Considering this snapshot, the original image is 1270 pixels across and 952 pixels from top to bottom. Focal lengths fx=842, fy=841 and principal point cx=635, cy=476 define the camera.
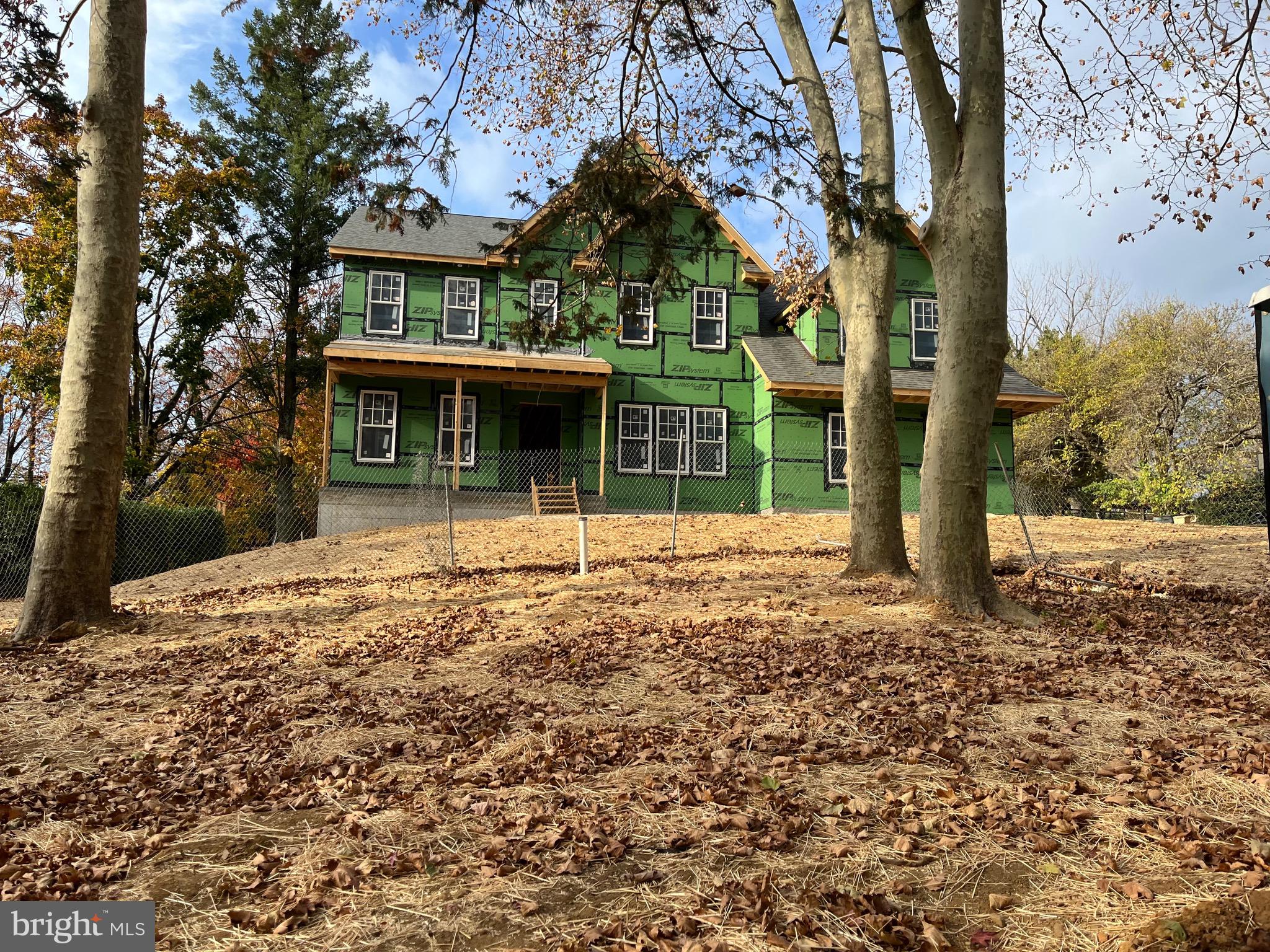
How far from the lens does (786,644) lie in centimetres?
665

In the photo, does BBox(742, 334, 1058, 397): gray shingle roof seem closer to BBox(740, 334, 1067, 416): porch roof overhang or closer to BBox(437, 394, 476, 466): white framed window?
BBox(740, 334, 1067, 416): porch roof overhang

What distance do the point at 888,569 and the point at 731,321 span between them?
13.2 meters

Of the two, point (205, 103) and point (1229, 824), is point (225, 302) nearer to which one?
point (205, 103)

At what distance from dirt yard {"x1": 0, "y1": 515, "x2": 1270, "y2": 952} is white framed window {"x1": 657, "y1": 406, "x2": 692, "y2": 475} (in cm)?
1184

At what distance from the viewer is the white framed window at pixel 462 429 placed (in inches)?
774

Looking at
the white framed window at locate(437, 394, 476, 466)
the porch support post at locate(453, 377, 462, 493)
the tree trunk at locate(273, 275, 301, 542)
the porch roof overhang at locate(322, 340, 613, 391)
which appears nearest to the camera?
the porch support post at locate(453, 377, 462, 493)

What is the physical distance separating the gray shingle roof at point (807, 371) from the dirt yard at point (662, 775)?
36.6 feet

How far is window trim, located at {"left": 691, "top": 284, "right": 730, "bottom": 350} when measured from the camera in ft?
68.8

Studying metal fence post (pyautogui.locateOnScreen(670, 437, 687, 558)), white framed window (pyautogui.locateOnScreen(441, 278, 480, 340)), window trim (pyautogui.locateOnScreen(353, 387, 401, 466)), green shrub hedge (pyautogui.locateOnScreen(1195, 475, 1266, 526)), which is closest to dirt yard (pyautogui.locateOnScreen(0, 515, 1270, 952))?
metal fence post (pyautogui.locateOnScreen(670, 437, 687, 558))

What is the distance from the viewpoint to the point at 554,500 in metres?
19.2

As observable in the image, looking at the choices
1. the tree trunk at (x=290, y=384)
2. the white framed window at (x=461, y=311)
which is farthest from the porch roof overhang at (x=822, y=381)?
the tree trunk at (x=290, y=384)

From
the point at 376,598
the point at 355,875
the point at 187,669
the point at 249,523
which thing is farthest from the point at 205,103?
the point at 355,875

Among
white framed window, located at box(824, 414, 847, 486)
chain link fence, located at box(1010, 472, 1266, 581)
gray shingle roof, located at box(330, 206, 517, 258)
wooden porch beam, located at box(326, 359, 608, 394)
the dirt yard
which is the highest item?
gray shingle roof, located at box(330, 206, 517, 258)

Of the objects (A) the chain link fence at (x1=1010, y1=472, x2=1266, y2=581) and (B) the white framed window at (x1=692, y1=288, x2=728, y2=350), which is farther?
(B) the white framed window at (x1=692, y1=288, x2=728, y2=350)
